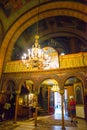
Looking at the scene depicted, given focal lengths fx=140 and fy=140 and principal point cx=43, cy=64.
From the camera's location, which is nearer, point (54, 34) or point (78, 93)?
point (78, 93)

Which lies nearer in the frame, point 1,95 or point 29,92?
point 1,95

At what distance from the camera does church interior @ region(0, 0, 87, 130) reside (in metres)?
9.38

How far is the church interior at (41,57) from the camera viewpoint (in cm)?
938

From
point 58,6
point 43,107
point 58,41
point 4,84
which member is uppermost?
point 58,6

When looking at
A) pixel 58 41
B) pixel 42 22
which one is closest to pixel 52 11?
pixel 42 22

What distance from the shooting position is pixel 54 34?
15.5 m

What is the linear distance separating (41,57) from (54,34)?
877 cm

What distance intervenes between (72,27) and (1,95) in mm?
9380

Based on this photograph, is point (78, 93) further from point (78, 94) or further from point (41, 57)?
point (41, 57)

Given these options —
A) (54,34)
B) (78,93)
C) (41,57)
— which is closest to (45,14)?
(54,34)

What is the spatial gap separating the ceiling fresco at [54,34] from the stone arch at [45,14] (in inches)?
64.9

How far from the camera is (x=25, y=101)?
14.2m

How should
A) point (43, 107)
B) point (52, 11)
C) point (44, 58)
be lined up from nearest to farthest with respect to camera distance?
1. point (44, 58)
2. point (52, 11)
3. point (43, 107)

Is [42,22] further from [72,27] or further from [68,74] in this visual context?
[68,74]
